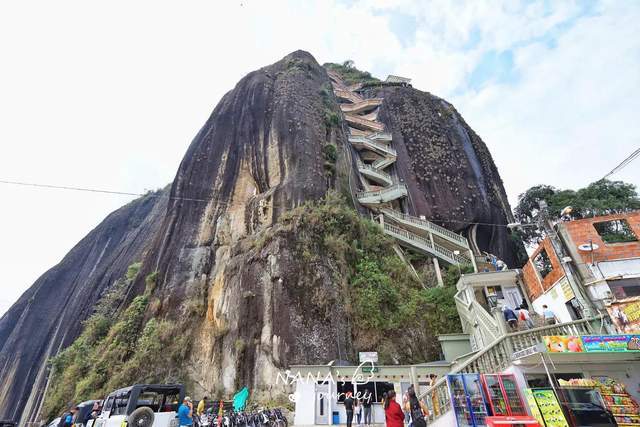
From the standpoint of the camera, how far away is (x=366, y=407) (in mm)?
10891

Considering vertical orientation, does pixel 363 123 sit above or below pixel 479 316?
above

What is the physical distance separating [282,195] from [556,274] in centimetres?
1417

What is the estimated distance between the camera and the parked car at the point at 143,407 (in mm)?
7484

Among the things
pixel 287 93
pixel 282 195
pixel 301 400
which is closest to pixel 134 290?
pixel 282 195

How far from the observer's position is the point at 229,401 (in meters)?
12.9

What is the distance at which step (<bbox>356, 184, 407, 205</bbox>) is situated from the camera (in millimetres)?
26036

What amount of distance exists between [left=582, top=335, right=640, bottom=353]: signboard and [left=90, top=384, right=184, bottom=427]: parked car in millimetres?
10339

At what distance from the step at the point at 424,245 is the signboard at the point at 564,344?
13284mm

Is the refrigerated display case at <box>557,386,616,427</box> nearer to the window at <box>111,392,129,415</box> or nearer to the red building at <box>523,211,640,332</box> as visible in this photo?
the red building at <box>523,211,640,332</box>

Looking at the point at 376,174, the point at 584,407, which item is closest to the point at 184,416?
the point at 584,407

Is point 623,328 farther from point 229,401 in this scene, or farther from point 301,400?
point 229,401

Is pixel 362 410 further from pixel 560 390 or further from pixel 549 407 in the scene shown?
pixel 560 390

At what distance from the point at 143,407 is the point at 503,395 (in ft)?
Answer: 26.6

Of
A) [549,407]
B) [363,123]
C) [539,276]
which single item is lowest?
[549,407]
